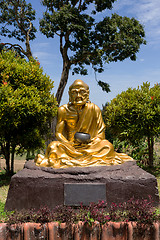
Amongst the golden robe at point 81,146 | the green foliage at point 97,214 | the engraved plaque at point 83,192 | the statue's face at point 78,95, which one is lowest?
the green foliage at point 97,214

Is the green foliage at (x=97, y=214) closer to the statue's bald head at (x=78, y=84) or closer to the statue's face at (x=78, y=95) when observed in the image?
the statue's face at (x=78, y=95)

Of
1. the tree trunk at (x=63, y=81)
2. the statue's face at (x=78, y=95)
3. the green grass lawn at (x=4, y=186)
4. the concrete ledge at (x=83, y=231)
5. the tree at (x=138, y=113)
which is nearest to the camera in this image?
the concrete ledge at (x=83, y=231)

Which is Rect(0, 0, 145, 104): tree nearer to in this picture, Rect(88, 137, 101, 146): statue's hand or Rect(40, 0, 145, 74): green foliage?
Rect(40, 0, 145, 74): green foliage

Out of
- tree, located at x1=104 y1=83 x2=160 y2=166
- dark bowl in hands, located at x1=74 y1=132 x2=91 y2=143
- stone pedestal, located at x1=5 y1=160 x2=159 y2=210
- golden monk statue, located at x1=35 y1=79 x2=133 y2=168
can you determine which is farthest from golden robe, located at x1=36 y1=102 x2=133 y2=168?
tree, located at x1=104 y1=83 x2=160 y2=166

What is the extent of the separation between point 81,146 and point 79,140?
0.48ft

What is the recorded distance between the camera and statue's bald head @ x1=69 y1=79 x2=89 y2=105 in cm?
462

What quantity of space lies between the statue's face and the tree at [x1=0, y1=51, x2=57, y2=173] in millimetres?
1726

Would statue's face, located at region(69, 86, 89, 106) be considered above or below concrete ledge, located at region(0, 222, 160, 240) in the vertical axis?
above

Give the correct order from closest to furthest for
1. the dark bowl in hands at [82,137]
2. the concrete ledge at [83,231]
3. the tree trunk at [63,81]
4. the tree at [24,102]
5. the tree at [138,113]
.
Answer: the concrete ledge at [83,231] → the dark bowl in hands at [82,137] → the tree at [24,102] → the tree at [138,113] → the tree trunk at [63,81]

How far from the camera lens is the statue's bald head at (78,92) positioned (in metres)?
4.62

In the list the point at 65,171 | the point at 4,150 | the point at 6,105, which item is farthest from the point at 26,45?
the point at 65,171

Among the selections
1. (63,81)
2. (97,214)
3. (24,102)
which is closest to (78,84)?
(24,102)

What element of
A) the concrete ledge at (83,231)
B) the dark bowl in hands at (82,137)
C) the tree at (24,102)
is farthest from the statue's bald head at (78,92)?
the concrete ledge at (83,231)

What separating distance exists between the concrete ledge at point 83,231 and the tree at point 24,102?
122 inches
